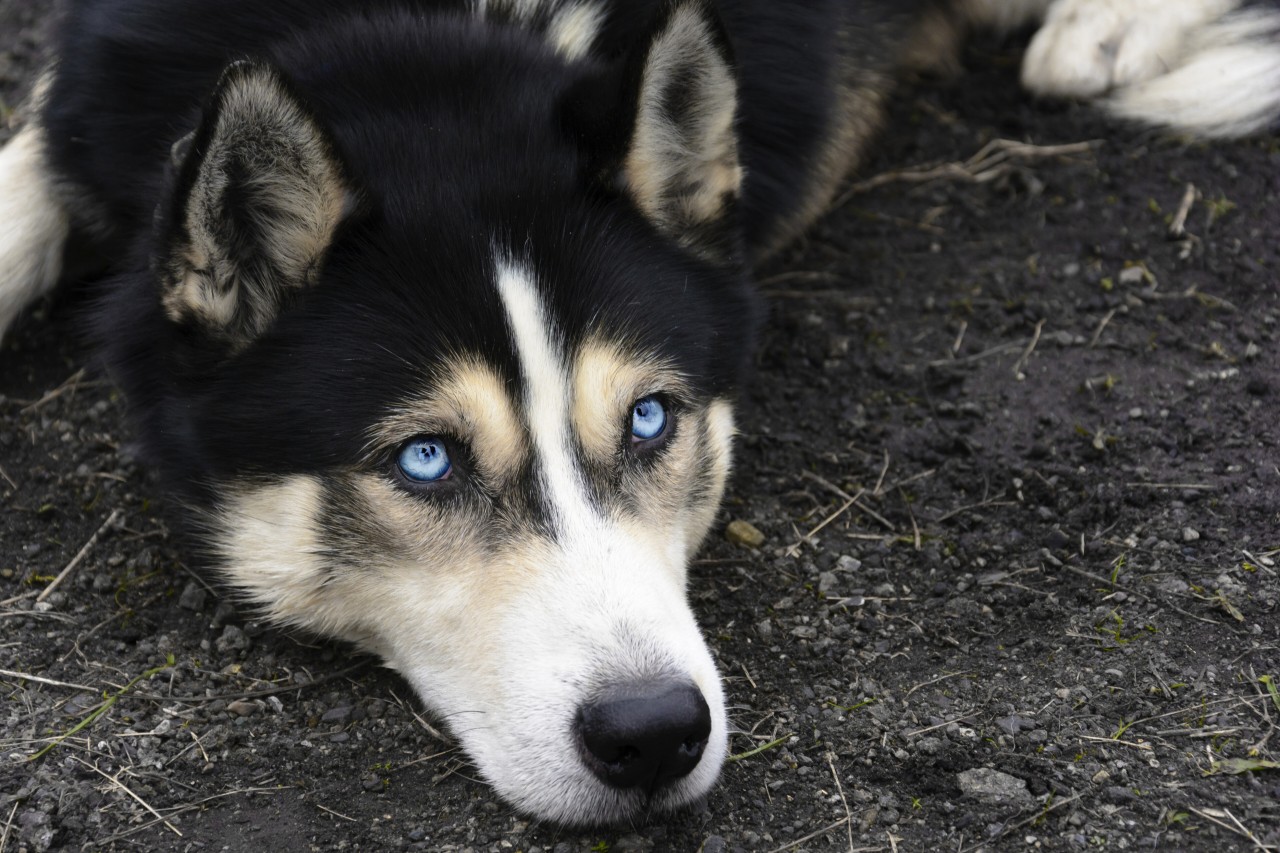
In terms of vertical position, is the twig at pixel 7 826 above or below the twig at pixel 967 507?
below

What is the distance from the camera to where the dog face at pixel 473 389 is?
2.63 m

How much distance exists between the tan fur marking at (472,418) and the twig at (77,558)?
1.15m

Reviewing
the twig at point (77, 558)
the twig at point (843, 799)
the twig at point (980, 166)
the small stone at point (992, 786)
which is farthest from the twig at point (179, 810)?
the twig at point (980, 166)

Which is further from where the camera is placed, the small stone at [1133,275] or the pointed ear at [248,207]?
the small stone at [1133,275]

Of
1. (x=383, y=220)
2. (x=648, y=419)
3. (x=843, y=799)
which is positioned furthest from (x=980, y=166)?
(x=843, y=799)

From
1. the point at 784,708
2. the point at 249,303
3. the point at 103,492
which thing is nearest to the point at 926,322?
the point at 784,708

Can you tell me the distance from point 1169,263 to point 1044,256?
0.40 m

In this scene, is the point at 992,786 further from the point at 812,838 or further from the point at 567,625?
the point at 567,625

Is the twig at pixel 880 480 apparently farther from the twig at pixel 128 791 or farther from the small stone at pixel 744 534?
the twig at pixel 128 791

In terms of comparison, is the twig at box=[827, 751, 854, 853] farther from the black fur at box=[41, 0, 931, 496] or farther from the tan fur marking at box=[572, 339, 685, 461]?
the black fur at box=[41, 0, 931, 496]

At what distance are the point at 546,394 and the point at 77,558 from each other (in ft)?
4.88

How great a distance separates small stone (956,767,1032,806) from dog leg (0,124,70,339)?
308 cm

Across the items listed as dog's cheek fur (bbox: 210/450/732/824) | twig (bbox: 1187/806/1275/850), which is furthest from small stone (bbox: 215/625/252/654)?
twig (bbox: 1187/806/1275/850)

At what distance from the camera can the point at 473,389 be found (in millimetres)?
2814
